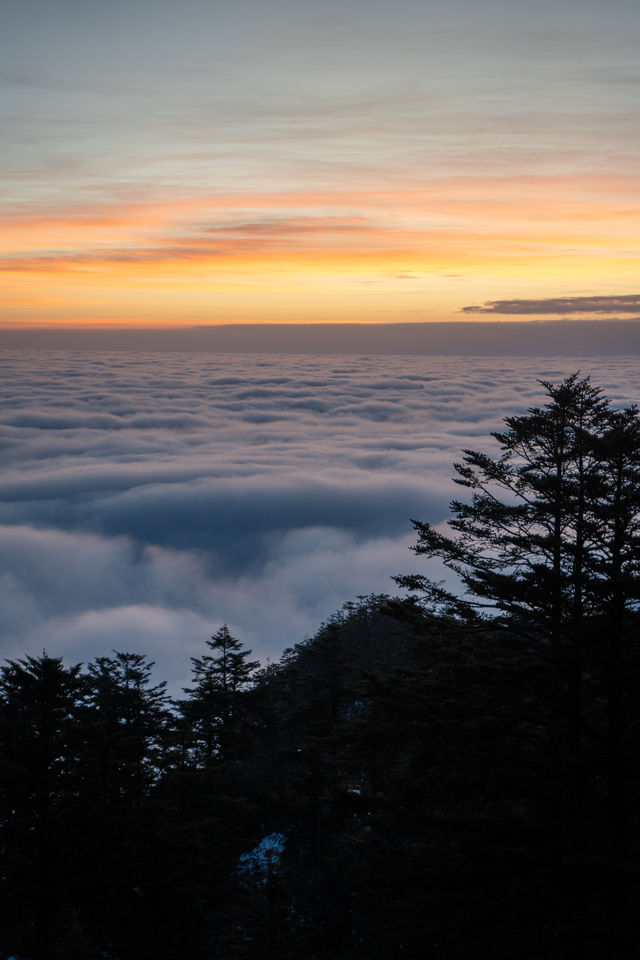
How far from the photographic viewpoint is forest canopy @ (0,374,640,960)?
9.90m

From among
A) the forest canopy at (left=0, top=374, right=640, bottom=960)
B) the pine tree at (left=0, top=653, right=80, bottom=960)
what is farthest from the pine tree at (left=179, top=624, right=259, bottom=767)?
the pine tree at (left=0, top=653, right=80, bottom=960)

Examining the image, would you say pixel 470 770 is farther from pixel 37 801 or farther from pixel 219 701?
pixel 219 701

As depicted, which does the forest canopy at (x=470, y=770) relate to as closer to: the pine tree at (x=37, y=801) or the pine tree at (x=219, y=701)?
the pine tree at (x=37, y=801)

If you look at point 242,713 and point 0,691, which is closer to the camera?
point 0,691

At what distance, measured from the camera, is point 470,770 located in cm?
1063

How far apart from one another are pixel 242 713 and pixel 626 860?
21.8 m

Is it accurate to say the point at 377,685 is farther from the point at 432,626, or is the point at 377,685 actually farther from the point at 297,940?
the point at 297,940

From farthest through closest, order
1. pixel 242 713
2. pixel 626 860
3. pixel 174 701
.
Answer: pixel 242 713 → pixel 174 701 → pixel 626 860

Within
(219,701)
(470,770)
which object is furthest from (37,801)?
(219,701)

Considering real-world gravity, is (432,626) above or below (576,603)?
below

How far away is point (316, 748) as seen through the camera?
22000mm

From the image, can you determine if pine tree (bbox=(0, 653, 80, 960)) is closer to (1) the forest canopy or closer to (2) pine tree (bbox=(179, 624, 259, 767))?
(1) the forest canopy

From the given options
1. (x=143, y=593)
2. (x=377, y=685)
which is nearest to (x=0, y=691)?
(x=377, y=685)

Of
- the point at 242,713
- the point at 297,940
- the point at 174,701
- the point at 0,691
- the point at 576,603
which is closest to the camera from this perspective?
the point at 576,603
